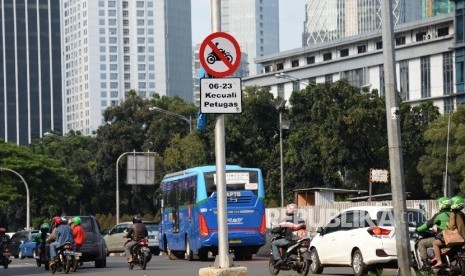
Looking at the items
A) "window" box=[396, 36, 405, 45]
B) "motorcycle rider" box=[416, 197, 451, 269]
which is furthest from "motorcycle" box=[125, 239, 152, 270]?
"window" box=[396, 36, 405, 45]

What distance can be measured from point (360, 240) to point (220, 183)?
8.21m

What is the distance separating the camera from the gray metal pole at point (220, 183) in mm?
15531

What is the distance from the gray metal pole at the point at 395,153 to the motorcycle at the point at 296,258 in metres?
6.11

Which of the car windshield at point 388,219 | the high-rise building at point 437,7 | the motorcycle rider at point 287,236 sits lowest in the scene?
the motorcycle rider at point 287,236

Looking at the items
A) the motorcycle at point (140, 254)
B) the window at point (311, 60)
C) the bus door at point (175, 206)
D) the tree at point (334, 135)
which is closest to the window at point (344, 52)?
the window at point (311, 60)

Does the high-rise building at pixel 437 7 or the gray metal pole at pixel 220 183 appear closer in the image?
the gray metal pole at pixel 220 183

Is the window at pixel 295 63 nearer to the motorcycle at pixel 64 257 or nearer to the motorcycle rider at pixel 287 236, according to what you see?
the motorcycle at pixel 64 257

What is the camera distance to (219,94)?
50.8 feet

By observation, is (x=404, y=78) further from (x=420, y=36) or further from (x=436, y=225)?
(x=436, y=225)

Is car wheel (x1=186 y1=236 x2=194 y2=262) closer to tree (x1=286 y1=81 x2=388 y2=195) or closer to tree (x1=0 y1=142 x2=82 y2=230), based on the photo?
tree (x1=286 y1=81 x2=388 y2=195)

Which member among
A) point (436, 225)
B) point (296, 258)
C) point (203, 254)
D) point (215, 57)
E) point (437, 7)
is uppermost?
point (437, 7)

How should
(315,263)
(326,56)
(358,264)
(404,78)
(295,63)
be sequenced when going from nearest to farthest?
(358,264), (315,263), (404,78), (326,56), (295,63)

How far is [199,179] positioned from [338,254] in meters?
12.2

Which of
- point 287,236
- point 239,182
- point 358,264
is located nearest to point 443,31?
point 239,182
